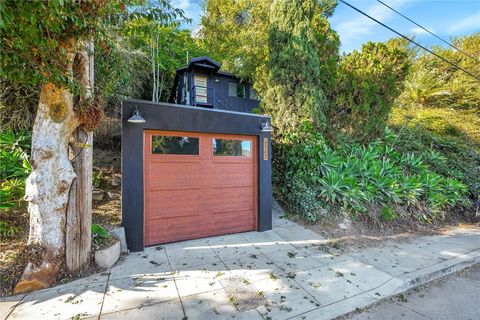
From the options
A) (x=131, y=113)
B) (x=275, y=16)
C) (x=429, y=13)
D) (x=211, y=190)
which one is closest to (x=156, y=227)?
(x=211, y=190)

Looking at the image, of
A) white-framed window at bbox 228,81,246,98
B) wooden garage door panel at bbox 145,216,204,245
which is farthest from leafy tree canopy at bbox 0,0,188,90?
white-framed window at bbox 228,81,246,98

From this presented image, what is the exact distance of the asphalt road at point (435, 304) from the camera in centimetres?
253

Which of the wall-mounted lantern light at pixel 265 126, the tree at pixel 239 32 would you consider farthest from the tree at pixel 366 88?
the tree at pixel 239 32

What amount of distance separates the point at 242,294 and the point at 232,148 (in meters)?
2.84

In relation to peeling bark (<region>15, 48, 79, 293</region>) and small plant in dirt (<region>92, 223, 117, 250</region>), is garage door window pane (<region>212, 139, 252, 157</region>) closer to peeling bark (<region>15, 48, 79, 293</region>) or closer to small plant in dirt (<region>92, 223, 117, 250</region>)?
small plant in dirt (<region>92, 223, 117, 250</region>)

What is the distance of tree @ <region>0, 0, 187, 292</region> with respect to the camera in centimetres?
238

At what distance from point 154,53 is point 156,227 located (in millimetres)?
10917

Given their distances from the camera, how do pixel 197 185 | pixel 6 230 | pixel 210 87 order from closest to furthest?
pixel 6 230, pixel 197 185, pixel 210 87

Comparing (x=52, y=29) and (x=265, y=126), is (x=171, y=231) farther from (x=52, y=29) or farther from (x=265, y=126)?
(x=52, y=29)

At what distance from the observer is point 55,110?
2.82 meters

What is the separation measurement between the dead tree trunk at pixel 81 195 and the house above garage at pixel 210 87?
8251 mm

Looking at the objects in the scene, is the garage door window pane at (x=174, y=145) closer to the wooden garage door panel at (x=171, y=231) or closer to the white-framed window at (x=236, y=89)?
the wooden garage door panel at (x=171, y=231)

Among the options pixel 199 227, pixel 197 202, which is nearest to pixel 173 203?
pixel 197 202

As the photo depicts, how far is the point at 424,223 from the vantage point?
231 inches
